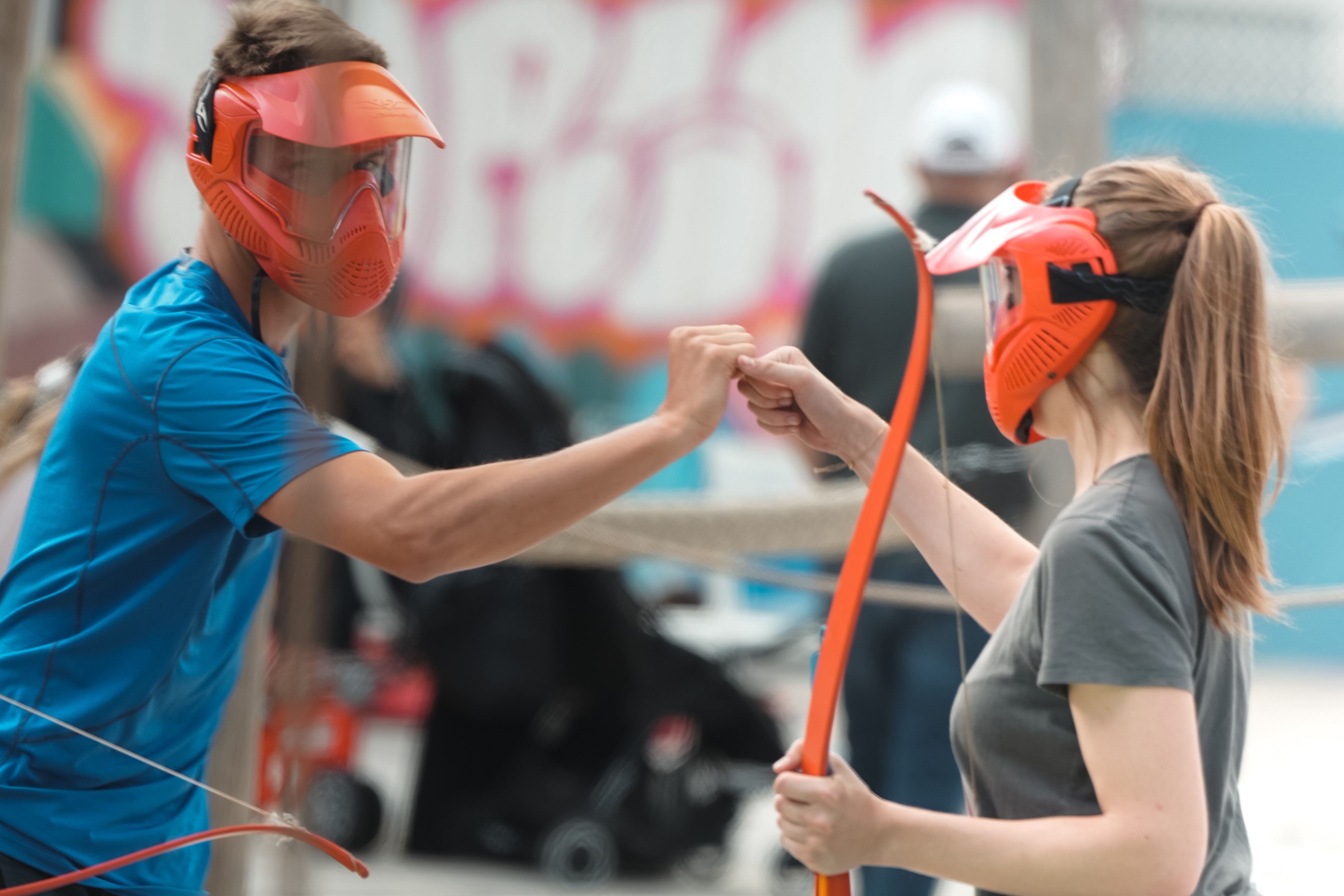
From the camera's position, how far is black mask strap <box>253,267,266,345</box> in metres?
1.36

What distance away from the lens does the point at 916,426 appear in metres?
2.87

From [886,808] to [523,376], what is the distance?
3.04 meters

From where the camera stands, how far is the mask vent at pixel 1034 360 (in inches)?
49.9

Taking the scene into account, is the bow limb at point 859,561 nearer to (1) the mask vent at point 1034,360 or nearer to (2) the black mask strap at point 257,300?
(1) the mask vent at point 1034,360

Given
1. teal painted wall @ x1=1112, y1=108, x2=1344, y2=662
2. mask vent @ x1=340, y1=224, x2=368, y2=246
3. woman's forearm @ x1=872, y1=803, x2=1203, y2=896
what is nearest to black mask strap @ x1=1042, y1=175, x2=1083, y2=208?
woman's forearm @ x1=872, y1=803, x2=1203, y2=896

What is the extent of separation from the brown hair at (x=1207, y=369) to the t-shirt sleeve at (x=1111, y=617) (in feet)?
0.23

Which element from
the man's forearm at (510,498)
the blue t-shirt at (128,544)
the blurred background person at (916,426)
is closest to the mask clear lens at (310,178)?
the blue t-shirt at (128,544)

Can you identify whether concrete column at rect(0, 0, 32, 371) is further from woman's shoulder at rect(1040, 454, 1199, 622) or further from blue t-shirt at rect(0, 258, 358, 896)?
woman's shoulder at rect(1040, 454, 1199, 622)

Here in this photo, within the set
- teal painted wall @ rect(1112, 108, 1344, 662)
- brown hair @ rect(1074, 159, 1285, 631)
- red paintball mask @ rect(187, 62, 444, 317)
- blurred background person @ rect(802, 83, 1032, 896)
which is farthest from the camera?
teal painted wall @ rect(1112, 108, 1344, 662)

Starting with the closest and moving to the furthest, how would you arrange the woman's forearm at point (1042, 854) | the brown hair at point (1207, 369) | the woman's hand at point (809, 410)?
the woman's forearm at point (1042, 854) → the brown hair at point (1207, 369) → the woman's hand at point (809, 410)

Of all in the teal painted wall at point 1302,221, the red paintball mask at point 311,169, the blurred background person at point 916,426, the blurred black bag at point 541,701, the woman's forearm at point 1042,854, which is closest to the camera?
the woman's forearm at point 1042,854

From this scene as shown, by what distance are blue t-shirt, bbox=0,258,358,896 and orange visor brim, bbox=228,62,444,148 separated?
19cm

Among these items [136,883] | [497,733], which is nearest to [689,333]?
[136,883]

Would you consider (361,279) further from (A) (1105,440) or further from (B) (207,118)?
(A) (1105,440)
